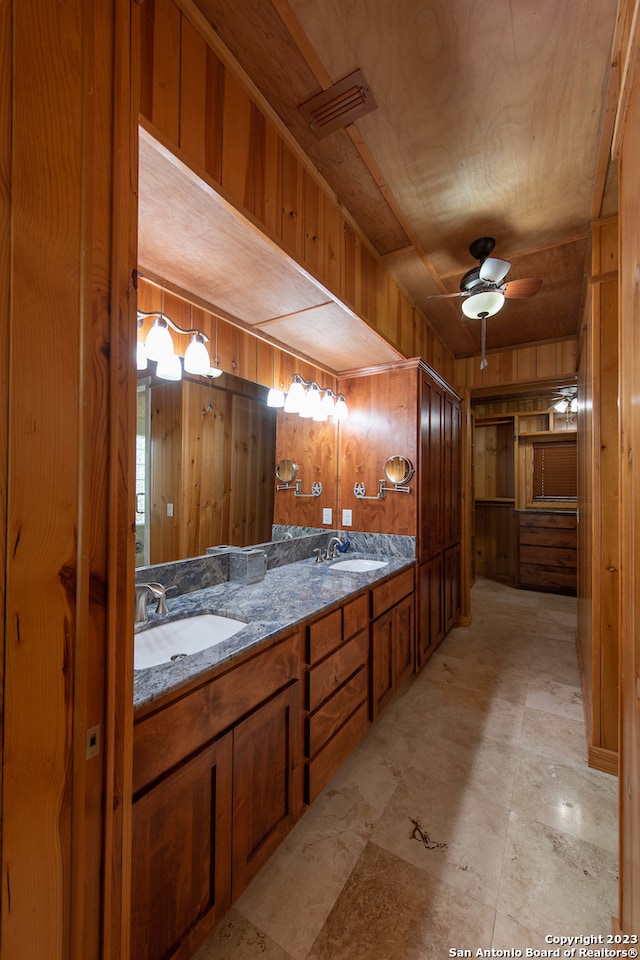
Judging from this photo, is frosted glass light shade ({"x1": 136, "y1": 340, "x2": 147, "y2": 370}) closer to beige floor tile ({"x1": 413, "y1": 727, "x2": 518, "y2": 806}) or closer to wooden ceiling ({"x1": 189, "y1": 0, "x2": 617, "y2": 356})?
wooden ceiling ({"x1": 189, "y1": 0, "x2": 617, "y2": 356})

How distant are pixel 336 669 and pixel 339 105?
2.19 metres

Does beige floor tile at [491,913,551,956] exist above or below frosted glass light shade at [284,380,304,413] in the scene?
below

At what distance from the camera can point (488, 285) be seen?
6.96 feet

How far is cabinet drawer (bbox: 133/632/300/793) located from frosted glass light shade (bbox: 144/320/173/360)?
120cm

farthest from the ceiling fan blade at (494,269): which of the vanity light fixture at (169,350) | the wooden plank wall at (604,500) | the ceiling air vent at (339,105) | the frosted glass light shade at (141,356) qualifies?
the frosted glass light shade at (141,356)

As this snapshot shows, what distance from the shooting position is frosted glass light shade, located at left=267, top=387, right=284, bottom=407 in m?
2.28

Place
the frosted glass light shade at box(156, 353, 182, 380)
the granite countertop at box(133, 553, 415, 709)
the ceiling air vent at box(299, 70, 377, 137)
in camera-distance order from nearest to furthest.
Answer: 1. the granite countertop at box(133, 553, 415, 709)
2. the ceiling air vent at box(299, 70, 377, 137)
3. the frosted glass light shade at box(156, 353, 182, 380)

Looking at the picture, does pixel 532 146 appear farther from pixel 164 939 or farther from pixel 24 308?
pixel 164 939

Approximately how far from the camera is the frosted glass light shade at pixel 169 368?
63.3 inches

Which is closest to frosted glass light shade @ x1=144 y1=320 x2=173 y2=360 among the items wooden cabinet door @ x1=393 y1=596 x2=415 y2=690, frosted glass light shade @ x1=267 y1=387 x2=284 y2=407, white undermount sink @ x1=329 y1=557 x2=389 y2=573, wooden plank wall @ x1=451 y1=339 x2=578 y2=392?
frosted glass light shade @ x1=267 y1=387 x2=284 y2=407

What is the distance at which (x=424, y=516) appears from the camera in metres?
2.73

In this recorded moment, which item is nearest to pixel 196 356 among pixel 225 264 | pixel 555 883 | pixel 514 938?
pixel 225 264

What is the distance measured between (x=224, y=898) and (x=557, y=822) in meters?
1.39

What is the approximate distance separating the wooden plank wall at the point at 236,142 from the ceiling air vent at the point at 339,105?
117mm
